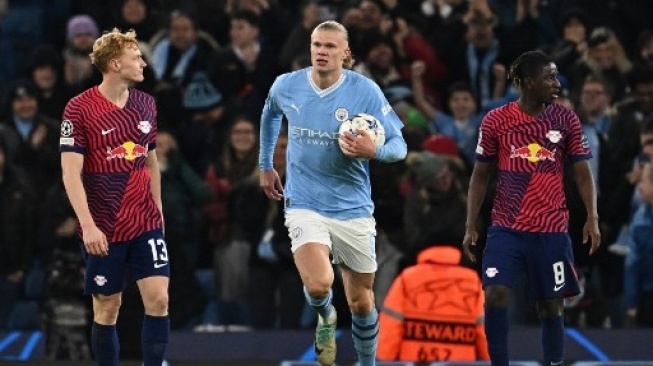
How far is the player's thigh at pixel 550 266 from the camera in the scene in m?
10.9

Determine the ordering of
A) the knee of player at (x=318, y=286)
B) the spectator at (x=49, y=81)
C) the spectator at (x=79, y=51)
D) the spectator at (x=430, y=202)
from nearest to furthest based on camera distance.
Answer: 1. the knee of player at (x=318, y=286)
2. the spectator at (x=430, y=202)
3. the spectator at (x=49, y=81)
4. the spectator at (x=79, y=51)

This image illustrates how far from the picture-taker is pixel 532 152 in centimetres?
1077

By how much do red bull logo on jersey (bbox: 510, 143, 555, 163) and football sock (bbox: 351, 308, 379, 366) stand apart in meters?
1.29

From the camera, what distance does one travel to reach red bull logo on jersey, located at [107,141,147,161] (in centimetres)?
1068

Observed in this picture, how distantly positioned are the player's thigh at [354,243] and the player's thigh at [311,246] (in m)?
0.08

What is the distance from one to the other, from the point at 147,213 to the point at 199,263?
12.8ft

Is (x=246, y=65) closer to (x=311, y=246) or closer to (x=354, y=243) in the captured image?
(x=354, y=243)

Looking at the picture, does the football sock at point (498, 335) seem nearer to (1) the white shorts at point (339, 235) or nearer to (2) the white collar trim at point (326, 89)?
(1) the white shorts at point (339, 235)

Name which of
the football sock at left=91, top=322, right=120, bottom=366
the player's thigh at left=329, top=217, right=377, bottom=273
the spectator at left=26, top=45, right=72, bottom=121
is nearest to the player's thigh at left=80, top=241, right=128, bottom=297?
the football sock at left=91, top=322, right=120, bottom=366

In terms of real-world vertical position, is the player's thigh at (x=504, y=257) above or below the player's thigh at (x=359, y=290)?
above

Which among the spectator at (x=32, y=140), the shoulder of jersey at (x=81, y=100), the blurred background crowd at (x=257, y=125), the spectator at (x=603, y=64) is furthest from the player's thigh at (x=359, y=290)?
the spectator at (x=603, y=64)

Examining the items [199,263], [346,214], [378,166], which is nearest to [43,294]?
[199,263]

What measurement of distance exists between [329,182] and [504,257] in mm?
1123

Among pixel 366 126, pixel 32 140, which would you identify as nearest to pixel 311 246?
pixel 366 126
